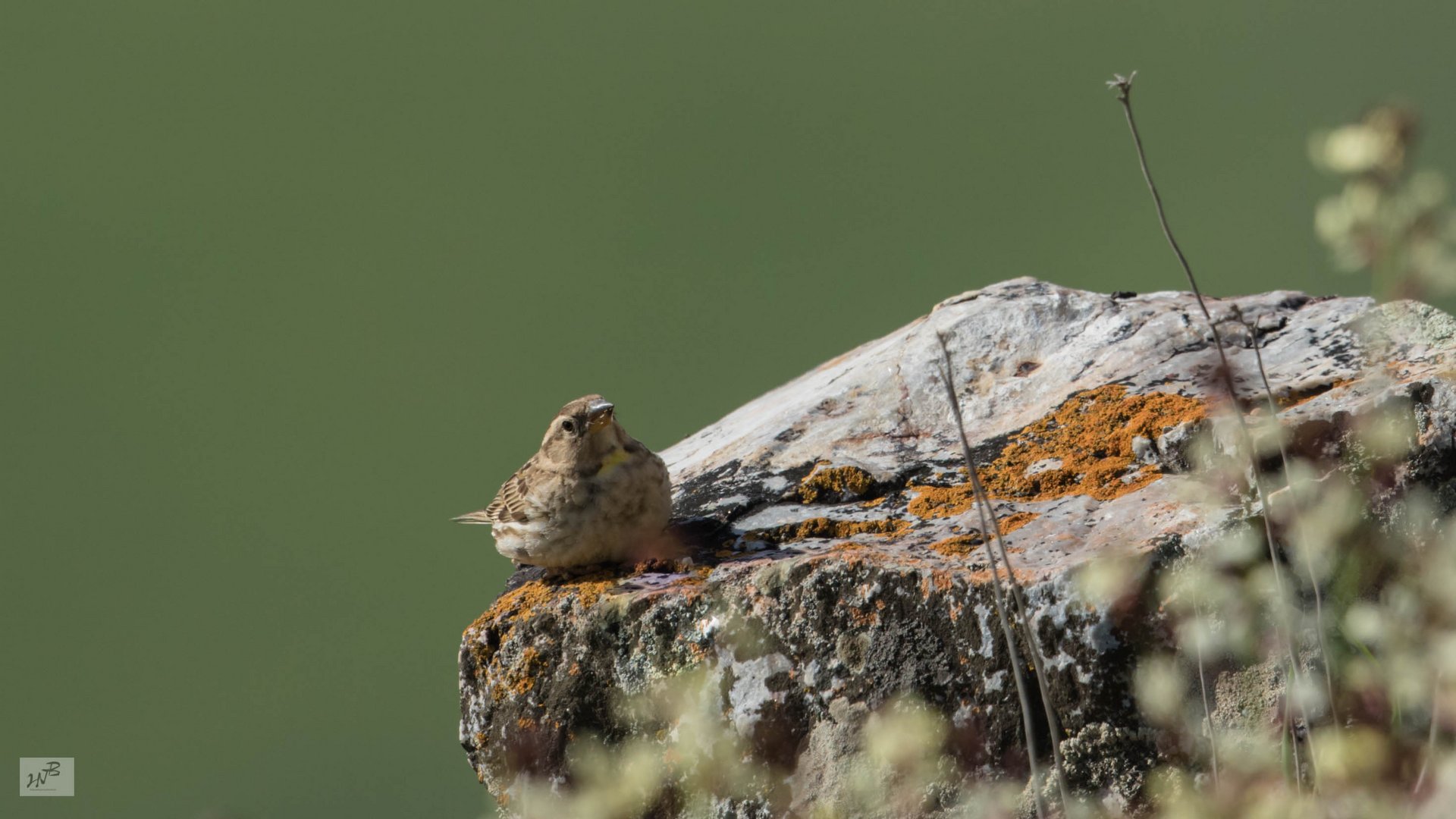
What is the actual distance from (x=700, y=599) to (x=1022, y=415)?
1420 millimetres

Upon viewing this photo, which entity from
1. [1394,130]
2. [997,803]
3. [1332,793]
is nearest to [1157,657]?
[997,803]

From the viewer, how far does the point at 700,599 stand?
3684mm

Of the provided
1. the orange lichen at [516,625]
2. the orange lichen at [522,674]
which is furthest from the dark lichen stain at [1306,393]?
the orange lichen at [522,674]

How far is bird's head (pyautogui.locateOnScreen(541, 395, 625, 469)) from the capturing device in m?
4.41

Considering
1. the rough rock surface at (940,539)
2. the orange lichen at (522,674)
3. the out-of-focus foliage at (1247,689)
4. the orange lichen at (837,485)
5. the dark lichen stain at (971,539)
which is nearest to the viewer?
the out-of-focus foliage at (1247,689)

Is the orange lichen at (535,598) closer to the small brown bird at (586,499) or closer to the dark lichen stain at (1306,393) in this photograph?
the small brown bird at (586,499)

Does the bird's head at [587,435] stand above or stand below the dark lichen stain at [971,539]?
above

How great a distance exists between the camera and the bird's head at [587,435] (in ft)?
14.5

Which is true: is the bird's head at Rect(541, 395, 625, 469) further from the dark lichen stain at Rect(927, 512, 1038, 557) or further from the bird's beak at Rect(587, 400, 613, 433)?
the dark lichen stain at Rect(927, 512, 1038, 557)

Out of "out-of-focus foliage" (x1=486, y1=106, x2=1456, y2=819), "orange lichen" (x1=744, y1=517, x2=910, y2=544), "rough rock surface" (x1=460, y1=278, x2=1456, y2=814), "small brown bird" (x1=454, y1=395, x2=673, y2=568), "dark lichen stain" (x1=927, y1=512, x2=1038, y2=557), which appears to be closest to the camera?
"out-of-focus foliage" (x1=486, y1=106, x2=1456, y2=819)

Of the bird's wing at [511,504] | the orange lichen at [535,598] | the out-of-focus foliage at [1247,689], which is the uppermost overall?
the bird's wing at [511,504]

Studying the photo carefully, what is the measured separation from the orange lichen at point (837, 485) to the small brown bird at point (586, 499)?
0.45 meters

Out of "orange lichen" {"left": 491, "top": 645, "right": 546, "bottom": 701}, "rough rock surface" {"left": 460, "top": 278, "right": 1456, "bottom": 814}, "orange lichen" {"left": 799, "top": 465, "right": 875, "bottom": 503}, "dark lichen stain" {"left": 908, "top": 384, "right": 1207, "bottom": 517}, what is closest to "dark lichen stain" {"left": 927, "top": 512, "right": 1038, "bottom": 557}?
"rough rock surface" {"left": 460, "top": 278, "right": 1456, "bottom": 814}

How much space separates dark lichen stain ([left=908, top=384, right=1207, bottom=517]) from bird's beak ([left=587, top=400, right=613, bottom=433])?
100 cm
